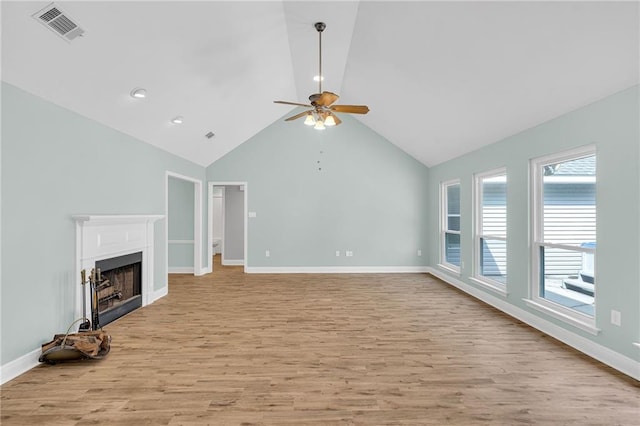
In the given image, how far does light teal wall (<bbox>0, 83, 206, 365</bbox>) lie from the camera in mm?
2576

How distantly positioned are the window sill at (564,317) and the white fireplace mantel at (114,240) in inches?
202

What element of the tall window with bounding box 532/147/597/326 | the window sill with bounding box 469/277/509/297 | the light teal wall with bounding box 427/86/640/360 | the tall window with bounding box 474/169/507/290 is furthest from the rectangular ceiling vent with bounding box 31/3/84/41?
the window sill with bounding box 469/277/509/297

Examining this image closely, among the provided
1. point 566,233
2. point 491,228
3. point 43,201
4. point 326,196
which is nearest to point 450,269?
point 491,228

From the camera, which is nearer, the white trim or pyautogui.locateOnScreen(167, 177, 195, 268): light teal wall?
pyautogui.locateOnScreen(167, 177, 195, 268): light teal wall

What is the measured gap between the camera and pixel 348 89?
542 centimetres

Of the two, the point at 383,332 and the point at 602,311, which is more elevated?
the point at 602,311

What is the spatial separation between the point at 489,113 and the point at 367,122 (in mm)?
3129

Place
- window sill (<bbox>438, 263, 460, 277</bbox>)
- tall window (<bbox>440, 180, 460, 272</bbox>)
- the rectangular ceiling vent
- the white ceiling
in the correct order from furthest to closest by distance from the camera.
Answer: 1. tall window (<bbox>440, 180, 460, 272</bbox>)
2. window sill (<bbox>438, 263, 460, 277</bbox>)
3. the white ceiling
4. the rectangular ceiling vent

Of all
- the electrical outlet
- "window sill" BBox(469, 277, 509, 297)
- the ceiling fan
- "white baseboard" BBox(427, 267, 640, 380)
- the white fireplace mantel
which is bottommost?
"white baseboard" BBox(427, 267, 640, 380)

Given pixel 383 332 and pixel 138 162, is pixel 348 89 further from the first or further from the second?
pixel 383 332

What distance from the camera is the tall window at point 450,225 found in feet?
20.5

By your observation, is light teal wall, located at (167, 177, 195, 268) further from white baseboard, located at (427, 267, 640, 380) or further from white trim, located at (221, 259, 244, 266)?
white baseboard, located at (427, 267, 640, 380)

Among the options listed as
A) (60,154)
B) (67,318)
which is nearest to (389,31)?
(60,154)

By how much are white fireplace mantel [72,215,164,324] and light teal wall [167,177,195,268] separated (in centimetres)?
230
